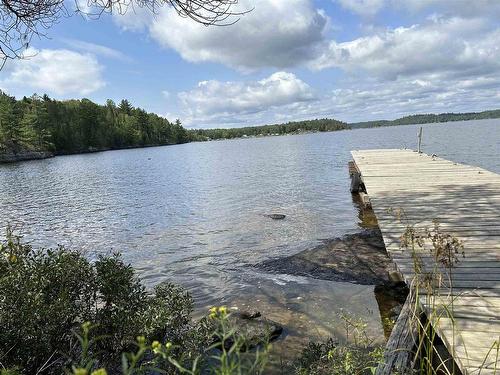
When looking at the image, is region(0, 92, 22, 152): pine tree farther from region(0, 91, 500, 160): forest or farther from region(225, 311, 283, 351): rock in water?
region(225, 311, 283, 351): rock in water

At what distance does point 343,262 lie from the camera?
9.16m

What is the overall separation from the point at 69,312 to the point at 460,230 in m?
6.75

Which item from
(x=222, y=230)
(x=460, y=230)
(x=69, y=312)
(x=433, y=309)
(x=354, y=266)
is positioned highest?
(x=433, y=309)

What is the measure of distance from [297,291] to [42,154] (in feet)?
283

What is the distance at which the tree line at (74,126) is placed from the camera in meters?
76.0

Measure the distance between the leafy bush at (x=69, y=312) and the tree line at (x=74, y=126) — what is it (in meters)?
79.0

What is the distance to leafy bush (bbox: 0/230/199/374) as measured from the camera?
13.6ft

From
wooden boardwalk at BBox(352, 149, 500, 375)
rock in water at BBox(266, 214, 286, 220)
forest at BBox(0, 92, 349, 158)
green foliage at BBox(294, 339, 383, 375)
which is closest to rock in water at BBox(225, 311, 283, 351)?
green foliage at BBox(294, 339, 383, 375)

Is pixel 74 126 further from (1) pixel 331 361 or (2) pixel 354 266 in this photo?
(1) pixel 331 361

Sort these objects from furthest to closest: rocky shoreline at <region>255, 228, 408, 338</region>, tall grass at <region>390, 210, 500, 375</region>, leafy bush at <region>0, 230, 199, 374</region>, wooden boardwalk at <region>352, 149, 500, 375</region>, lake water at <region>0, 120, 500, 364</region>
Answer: lake water at <region>0, 120, 500, 364</region> → rocky shoreline at <region>255, 228, 408, 338</region> → leafy bush at <region>0, 230, 199, 374</region> → wooden boardwalk at <region>352, 149, 500, 375</region> → tall grass at <region>390, 210, 500, 375</region>

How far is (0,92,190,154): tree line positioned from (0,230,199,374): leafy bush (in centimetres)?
7896

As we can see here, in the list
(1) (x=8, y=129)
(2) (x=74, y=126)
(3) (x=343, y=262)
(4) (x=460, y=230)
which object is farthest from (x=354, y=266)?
(2) (x=74, y=126)

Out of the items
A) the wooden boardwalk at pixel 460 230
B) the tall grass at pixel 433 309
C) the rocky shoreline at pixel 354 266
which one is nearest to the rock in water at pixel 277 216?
Answer: the wooden boardwalk at pixel 460 230

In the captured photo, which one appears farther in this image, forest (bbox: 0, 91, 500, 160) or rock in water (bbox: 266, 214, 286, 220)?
forest (bbox: 0, 91, 500, 160)
